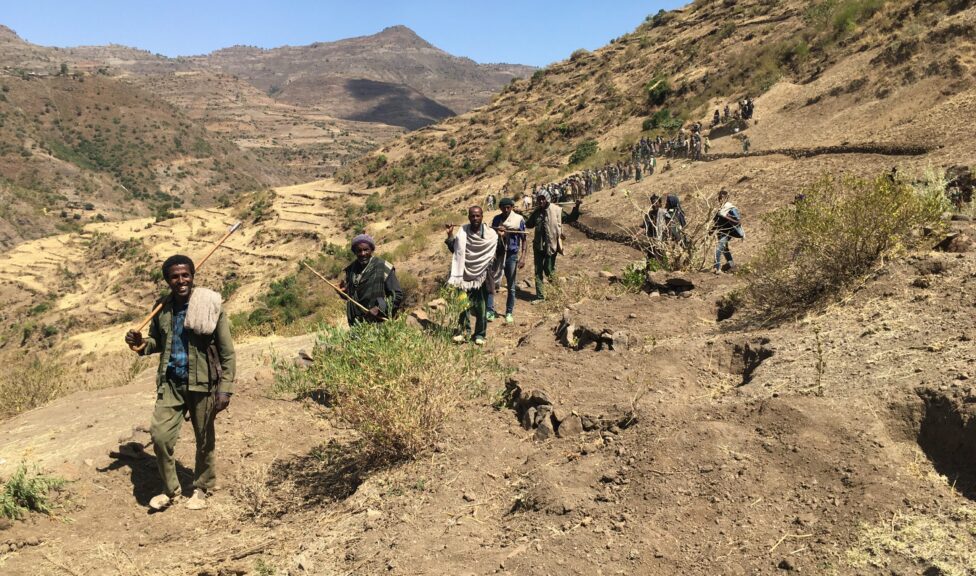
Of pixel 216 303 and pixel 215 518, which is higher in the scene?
pixel 216 303

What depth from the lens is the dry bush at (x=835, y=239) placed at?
414 centimetres

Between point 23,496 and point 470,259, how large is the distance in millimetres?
3658

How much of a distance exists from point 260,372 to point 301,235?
21184 mm

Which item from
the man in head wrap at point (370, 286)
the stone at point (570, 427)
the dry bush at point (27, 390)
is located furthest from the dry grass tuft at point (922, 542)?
the dry bush at point (27, 390)

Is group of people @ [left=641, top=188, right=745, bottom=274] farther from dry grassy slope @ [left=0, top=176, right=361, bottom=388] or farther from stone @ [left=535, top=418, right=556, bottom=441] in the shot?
dry grassy slope @ [left=0, top=176, right=361, bottom=388]

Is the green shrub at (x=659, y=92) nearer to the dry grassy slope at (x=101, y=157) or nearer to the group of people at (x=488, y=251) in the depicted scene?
the group of people at (x=488, y=251)

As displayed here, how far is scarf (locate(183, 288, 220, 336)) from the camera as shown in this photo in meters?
3.43

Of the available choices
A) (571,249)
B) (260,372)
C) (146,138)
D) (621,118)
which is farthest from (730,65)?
(146,138)

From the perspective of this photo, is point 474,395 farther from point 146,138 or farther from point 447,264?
point 146,138

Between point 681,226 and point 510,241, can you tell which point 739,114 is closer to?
point 681,226

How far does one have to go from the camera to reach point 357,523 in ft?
9.91

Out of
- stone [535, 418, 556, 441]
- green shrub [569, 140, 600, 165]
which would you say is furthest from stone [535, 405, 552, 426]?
green shrub [569, 140, 600, 165]

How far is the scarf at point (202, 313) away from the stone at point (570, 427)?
2201mm

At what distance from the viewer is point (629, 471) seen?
292 centimetres
